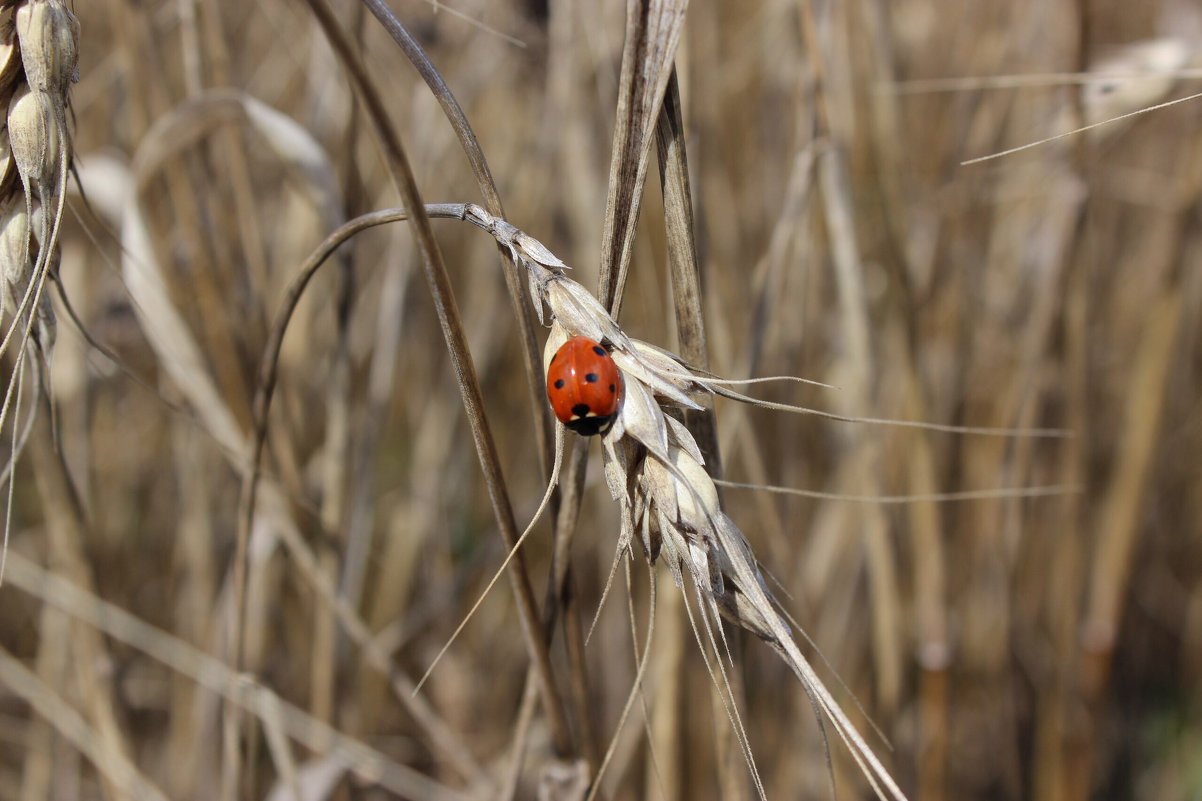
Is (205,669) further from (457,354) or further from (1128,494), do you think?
(1128,494)

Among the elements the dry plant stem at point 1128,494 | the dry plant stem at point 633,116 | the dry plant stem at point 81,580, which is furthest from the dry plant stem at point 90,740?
the dry plant stem at point 1128,494

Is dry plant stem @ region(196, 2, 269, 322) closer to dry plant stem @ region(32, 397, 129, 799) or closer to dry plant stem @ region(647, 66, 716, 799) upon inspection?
dry plant stem @ region(32, 397, 129, 799)

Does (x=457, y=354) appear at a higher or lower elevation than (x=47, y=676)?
higher

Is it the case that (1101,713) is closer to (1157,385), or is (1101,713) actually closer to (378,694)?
(1157,385)

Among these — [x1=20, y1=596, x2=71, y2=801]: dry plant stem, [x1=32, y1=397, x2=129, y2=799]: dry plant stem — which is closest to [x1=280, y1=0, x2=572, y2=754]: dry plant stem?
[x1=32, y1=397, x2=129, y2=799]: dry plant stem

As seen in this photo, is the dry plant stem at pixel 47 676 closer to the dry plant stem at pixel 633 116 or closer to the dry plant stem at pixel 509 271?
the dry plant stem at pixel 509 271

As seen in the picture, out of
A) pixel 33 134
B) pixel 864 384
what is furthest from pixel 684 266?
pixel 864 384
